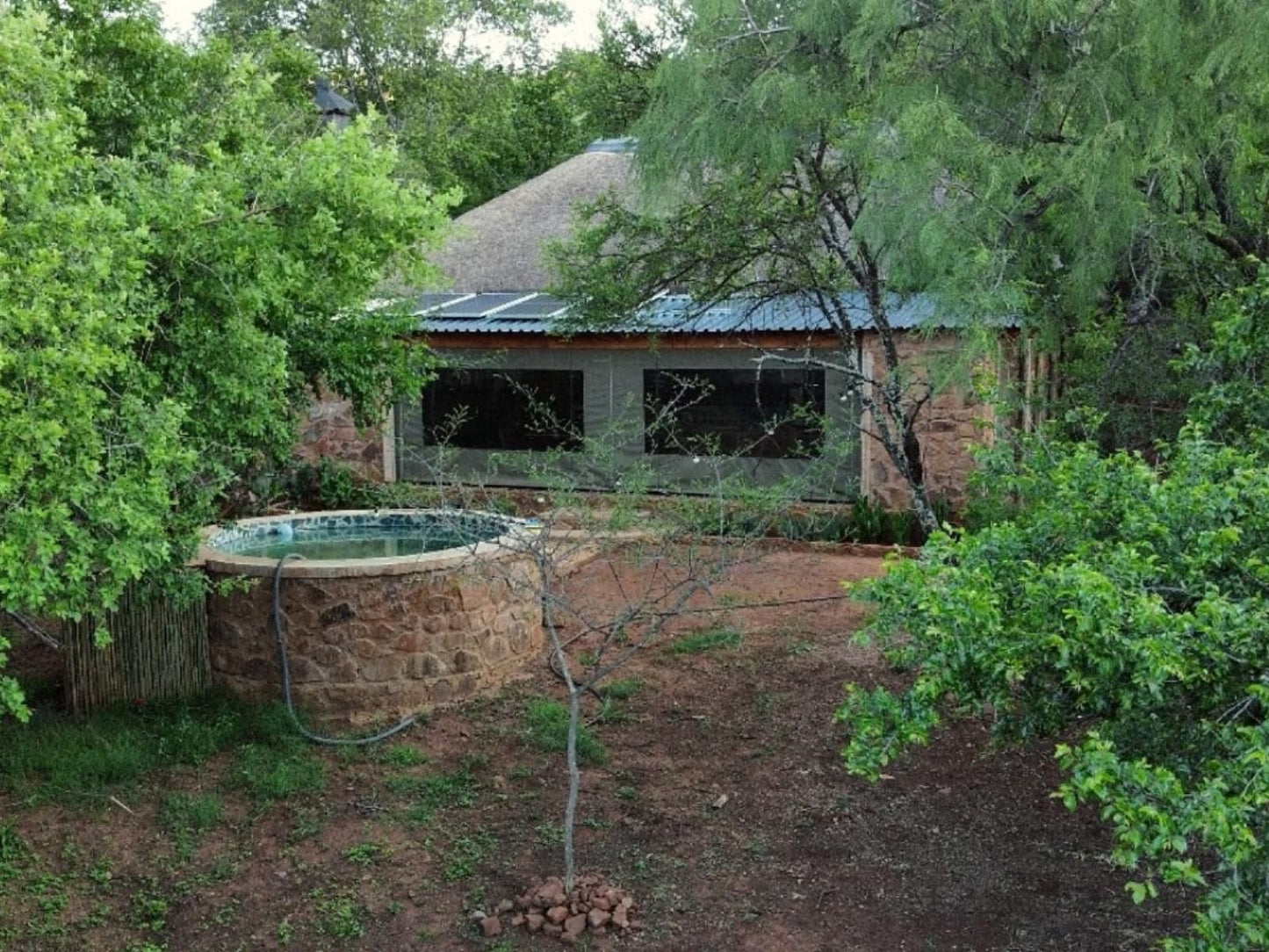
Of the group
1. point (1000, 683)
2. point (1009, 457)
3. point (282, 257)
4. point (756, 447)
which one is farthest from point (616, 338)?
point (1000, 683)

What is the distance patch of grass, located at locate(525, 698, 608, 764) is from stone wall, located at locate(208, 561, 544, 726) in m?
0.60

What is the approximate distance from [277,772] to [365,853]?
1080 millimetres

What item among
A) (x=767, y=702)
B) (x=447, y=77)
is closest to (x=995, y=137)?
(x=767, y=702)

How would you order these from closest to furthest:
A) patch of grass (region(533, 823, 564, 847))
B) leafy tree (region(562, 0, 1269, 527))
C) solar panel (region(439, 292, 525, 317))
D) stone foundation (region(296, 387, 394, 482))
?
patch of grass (region(533, 823, 564, 847)), leafy tree (region(562, 0, 1269, 527)), stone foundation (region(296, 387, 394, 482)), solar panel (region(439, 292, 525, 317))

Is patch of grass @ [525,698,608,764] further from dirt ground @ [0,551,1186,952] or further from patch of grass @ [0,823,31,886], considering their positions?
patch of grass @ [0,823,31,886]

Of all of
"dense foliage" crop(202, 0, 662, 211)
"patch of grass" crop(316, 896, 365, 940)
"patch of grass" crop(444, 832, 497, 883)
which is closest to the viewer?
"patch of grass" crop(316, 896, 365, 940)

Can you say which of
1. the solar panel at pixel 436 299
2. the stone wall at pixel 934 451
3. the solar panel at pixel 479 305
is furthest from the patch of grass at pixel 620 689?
the solar panel at pixel 436 299

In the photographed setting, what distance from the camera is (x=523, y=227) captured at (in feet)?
61.0

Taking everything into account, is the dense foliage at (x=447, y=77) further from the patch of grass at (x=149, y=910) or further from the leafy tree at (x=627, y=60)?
the patch of grass at (x=149, y=910)

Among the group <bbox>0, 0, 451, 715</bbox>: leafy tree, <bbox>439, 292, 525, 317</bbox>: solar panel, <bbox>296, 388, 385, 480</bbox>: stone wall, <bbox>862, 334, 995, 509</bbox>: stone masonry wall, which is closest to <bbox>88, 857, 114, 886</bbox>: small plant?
<bbox>0, 0, 451, 715</bbox>: leafy tree

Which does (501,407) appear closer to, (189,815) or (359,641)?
(359,641)

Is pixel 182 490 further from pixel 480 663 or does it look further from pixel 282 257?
pixel 480 663

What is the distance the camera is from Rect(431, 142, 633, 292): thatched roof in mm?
18109

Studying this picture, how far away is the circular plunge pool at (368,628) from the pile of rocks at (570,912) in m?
2.29
